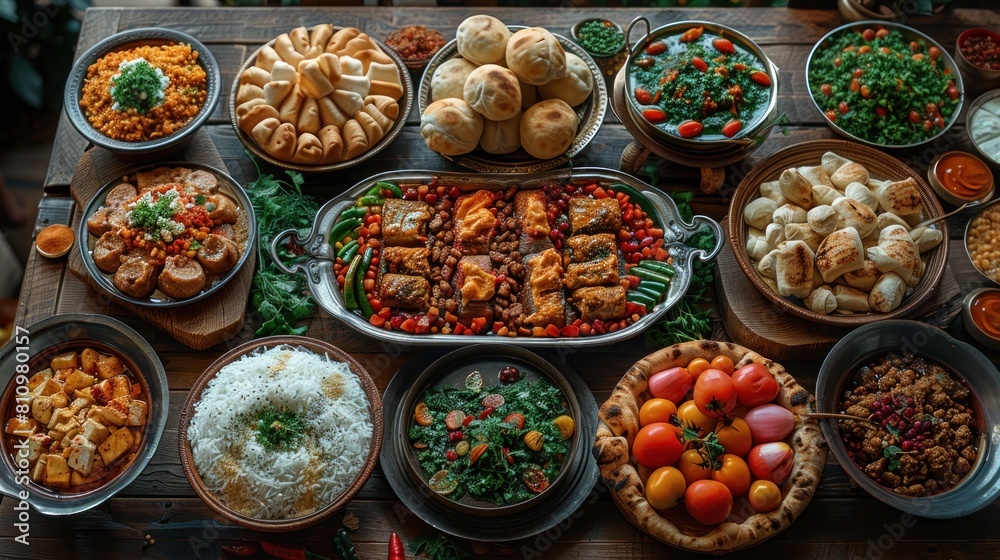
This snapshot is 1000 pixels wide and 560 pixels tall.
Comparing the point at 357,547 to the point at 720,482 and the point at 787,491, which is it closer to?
the point at 720,482

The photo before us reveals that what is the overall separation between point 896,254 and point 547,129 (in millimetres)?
2183

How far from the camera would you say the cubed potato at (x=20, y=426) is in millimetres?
3840

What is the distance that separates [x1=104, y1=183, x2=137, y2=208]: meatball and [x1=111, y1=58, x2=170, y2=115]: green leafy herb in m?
0.49

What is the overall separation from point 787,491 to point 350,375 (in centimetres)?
238

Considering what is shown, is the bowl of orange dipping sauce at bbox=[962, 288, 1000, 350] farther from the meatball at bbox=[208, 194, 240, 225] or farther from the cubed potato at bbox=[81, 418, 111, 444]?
the cubed potato at bbox=[81, 418, 111, 444]

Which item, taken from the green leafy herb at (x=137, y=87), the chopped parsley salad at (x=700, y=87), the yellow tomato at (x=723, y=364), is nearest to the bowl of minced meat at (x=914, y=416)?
the yellow tomato at (x=723, y=364)

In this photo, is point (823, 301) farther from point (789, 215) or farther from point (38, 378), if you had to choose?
point (38, 378)

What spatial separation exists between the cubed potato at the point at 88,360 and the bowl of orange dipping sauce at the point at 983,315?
5.03 m

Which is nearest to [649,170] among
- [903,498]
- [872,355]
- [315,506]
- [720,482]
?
[872,355]

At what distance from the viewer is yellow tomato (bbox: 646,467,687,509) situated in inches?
143

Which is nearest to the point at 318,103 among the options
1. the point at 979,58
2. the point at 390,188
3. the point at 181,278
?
the point at 390,188

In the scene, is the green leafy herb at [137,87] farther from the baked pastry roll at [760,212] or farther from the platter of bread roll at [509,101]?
the baked pastry roll at [760,212]

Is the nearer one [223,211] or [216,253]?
[216,253]

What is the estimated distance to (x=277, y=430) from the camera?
3828 millimetres
